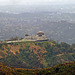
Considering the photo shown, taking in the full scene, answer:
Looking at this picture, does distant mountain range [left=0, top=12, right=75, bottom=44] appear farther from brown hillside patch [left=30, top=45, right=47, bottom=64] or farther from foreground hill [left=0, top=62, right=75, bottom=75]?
foreground hill [left=0, top=62, right=75, bottom=75]

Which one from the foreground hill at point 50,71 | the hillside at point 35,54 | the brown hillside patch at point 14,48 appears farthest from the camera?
the brown hillside patch at point 14,48

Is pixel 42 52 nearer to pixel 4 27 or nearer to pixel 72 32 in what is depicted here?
pixel 72 32

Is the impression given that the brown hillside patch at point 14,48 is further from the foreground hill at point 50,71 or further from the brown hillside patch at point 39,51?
the foreground hill at point 50,71

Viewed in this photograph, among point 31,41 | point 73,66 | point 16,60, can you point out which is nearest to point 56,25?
point 31,41

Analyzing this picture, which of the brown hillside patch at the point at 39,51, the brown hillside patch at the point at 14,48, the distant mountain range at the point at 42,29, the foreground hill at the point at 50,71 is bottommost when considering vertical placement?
the distant mountain range at the point at 42,29

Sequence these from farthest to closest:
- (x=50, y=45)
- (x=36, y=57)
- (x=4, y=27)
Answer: (x=4, y=27) → (x=50, y=45) → (x=36, y=57)

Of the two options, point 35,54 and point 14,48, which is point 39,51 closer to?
point 35,54

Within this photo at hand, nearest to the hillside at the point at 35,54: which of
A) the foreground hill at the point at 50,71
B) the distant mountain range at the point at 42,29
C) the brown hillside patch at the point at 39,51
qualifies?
the brown hillside patch at the point at 39,51

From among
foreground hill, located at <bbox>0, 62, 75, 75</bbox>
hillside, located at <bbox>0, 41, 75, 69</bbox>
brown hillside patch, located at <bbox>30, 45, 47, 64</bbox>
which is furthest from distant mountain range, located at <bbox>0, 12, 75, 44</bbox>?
foreground hill, located at <bbox>0, 62, 75, 75</bbox>
